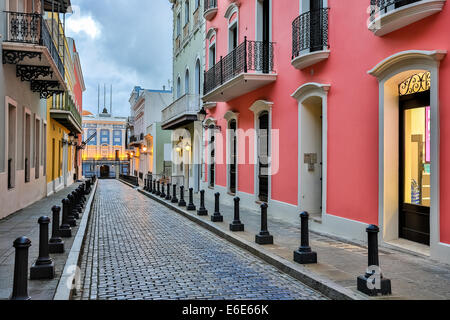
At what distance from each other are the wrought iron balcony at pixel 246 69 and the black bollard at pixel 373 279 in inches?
320

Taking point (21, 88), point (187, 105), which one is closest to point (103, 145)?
point (187, 105)

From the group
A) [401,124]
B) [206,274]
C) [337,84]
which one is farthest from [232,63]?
[206,274]

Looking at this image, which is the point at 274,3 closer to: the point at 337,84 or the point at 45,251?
the point at 337,84

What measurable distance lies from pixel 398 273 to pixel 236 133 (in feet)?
34.0

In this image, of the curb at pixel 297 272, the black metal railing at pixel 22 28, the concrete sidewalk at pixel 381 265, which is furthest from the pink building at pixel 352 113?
Result: the black metal railing at pixel 22 28

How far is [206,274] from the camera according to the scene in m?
6.34

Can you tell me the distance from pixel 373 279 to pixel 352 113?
15.2ft

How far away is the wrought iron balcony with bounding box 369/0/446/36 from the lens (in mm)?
6512

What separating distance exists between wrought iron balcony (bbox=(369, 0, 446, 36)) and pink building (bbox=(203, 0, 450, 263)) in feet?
0.06

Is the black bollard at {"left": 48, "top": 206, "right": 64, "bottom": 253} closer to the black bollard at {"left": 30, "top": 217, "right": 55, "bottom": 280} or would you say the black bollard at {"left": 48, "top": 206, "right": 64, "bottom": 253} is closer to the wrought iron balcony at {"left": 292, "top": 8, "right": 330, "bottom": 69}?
the black bollard at {"left": 30, "top": 217, "right": 55, "bottom": 280}

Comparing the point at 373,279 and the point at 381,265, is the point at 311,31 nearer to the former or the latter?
the point at 381,265

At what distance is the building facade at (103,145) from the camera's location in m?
71.9

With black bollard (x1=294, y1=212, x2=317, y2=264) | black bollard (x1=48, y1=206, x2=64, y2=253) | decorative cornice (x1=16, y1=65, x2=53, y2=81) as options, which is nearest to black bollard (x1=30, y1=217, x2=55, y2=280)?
black bollard (x1=48, y1=206, x2=64, y2=253)

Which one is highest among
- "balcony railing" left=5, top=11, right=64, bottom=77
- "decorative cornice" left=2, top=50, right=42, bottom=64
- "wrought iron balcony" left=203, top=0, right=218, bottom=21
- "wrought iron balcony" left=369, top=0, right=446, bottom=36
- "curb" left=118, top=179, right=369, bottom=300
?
"wrought iron balcony" left=203, top=0, right=218, bottom=21
